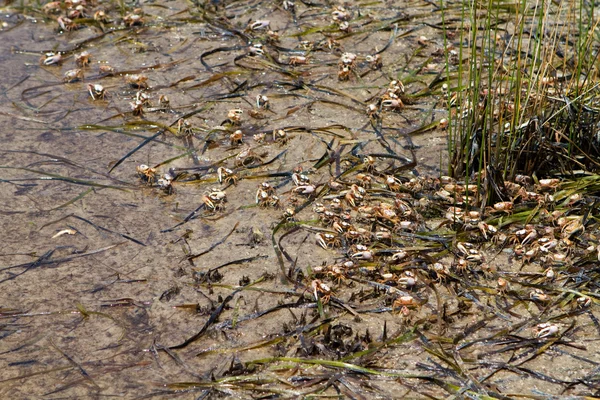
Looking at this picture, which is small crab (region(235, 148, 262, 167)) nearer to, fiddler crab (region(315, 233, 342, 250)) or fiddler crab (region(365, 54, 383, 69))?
fiddler crab (region(315, 233, 342, 250))

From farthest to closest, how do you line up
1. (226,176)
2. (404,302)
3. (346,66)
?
(346,66)
(226,176)
(404,302)

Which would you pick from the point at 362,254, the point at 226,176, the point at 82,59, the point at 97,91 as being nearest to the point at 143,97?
the point at 97,91

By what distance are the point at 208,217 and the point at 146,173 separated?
67 centimetres

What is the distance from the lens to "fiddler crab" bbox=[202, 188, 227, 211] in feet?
17.7

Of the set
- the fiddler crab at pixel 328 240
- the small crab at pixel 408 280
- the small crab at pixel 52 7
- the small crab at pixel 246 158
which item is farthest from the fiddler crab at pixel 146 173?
the small crab at pixel 52 7

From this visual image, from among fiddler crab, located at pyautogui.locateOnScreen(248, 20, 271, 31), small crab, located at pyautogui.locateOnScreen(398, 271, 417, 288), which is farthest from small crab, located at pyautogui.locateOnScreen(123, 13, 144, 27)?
small crab, located at pyautogui.locateOnScreen(398, 271, 417, 288)

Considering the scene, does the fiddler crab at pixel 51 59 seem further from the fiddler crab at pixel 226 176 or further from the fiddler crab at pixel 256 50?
the fiddler crab at pixel 226 176

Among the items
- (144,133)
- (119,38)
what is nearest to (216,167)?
(144,133)

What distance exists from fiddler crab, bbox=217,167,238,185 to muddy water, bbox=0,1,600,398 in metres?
0.05

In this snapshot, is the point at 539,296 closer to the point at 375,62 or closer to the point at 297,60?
the point at 375,62

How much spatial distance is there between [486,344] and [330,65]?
3.59 meters

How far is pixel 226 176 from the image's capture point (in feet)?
18.7

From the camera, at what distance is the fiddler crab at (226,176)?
5.70 m

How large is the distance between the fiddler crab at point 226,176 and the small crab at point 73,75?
212 centimetres
